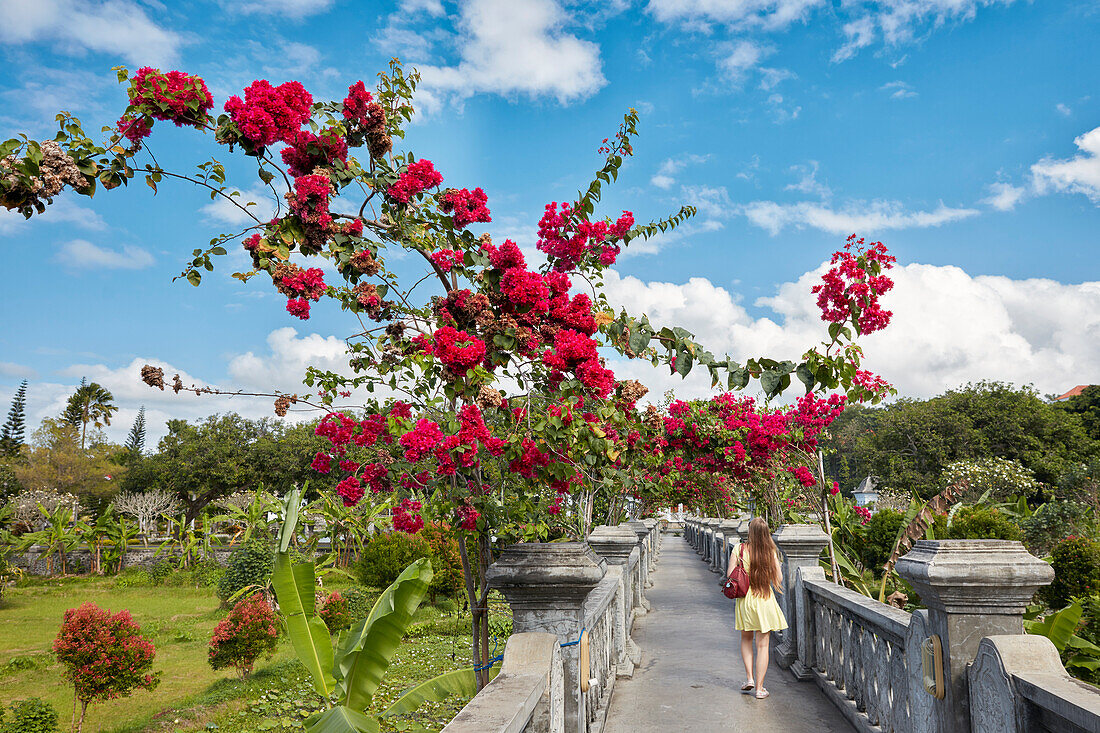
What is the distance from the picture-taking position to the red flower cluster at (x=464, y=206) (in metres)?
3.67

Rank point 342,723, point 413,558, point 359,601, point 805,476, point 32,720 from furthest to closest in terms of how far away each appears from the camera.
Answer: point 413,558 < point 359,601 < point 805,476 < point 32,720 < point 342,723

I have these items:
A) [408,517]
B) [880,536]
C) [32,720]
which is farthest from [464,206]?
[880,536]

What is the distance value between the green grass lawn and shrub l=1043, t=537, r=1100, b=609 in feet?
23.6

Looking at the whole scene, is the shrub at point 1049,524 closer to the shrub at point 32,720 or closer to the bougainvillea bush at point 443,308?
the bougainvillea bush at point 443,308

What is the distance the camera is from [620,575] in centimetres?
704

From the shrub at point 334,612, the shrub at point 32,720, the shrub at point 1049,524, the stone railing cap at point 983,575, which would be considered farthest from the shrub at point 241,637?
the shrub at point 1049,524

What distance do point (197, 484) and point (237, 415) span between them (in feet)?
15.4

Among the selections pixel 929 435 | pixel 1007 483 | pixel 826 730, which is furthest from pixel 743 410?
pixel 929 435

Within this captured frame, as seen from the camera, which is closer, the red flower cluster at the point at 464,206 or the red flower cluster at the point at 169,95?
the red flower cluster at the point at 169,95

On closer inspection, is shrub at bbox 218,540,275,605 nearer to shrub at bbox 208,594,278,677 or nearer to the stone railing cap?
shrub at bbox 208,594,278,677

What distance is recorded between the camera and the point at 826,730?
5.11 m

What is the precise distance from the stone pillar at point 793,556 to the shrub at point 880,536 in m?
5.39

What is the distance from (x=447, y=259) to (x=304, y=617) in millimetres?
2212

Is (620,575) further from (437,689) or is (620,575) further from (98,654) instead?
(98,654)
